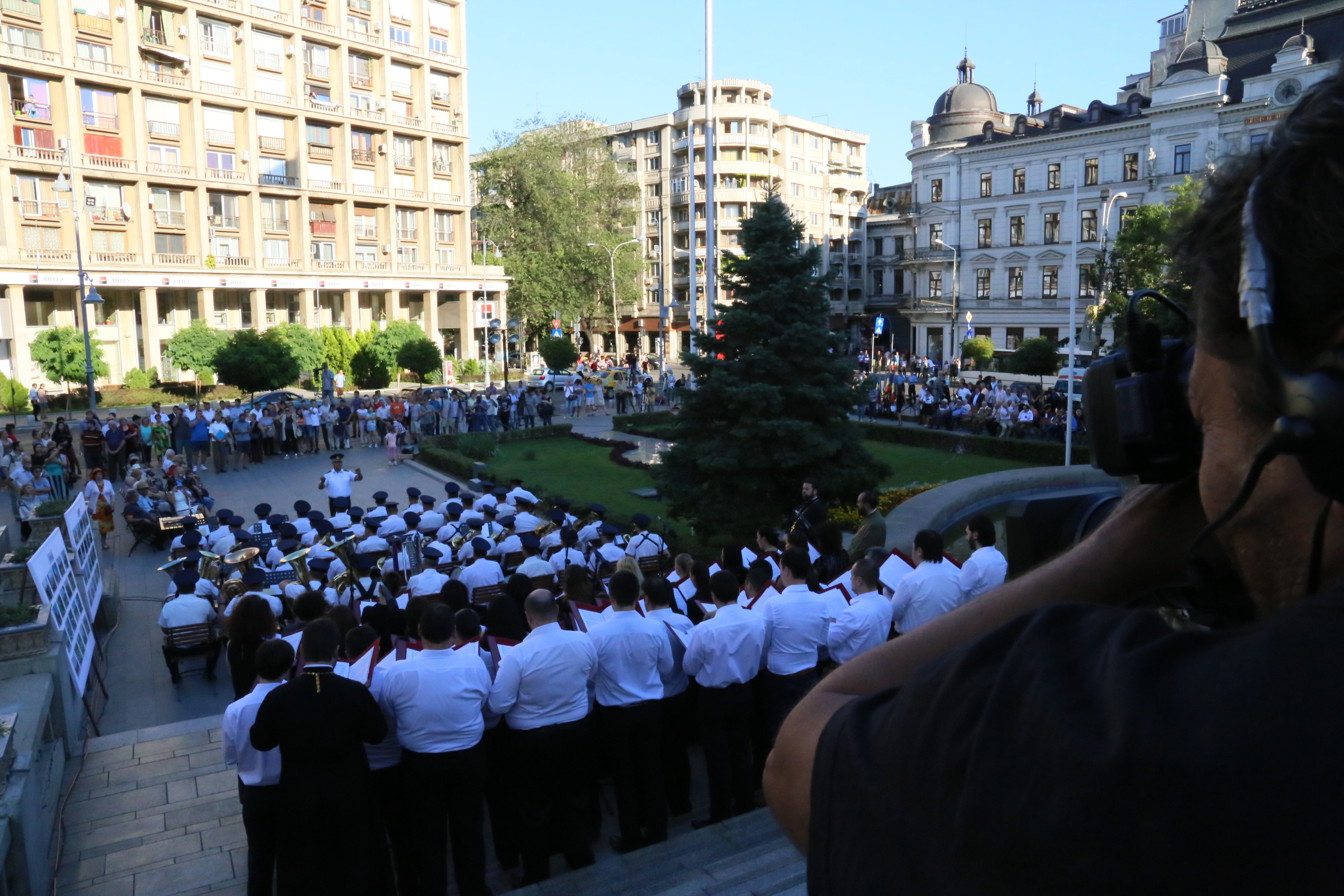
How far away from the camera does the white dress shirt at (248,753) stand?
237 inches

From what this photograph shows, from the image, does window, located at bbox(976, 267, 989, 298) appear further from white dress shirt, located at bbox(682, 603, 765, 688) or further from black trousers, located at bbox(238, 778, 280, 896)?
black trousers, located at bbox(238, 778, 280, 896)

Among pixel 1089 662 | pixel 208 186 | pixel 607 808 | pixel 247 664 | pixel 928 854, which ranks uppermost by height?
pixel 208 186

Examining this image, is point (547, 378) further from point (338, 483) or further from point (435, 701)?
point (435, 701)

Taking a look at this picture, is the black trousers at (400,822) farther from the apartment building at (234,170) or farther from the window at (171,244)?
the window at (171,244)

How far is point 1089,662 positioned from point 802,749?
1.35 ft

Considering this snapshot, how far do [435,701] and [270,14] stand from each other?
6053cm

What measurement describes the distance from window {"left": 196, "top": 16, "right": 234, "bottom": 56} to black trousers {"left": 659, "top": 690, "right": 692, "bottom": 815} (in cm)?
5881

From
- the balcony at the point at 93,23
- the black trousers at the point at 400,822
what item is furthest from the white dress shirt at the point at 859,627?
the balcony at the point at 93,23

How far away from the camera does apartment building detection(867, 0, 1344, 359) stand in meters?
47.3

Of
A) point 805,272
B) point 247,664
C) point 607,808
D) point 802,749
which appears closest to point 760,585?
point 607,808

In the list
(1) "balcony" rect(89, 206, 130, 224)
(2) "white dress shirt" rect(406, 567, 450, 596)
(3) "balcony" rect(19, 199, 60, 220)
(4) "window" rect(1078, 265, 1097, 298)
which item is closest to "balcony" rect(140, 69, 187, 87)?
(1) "balcony" rect(89, 206, 130, 224)

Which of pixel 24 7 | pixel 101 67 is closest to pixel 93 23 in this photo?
pixel 101 67

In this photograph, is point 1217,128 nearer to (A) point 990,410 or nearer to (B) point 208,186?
(A) point 990,410

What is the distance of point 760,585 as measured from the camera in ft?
27.1
